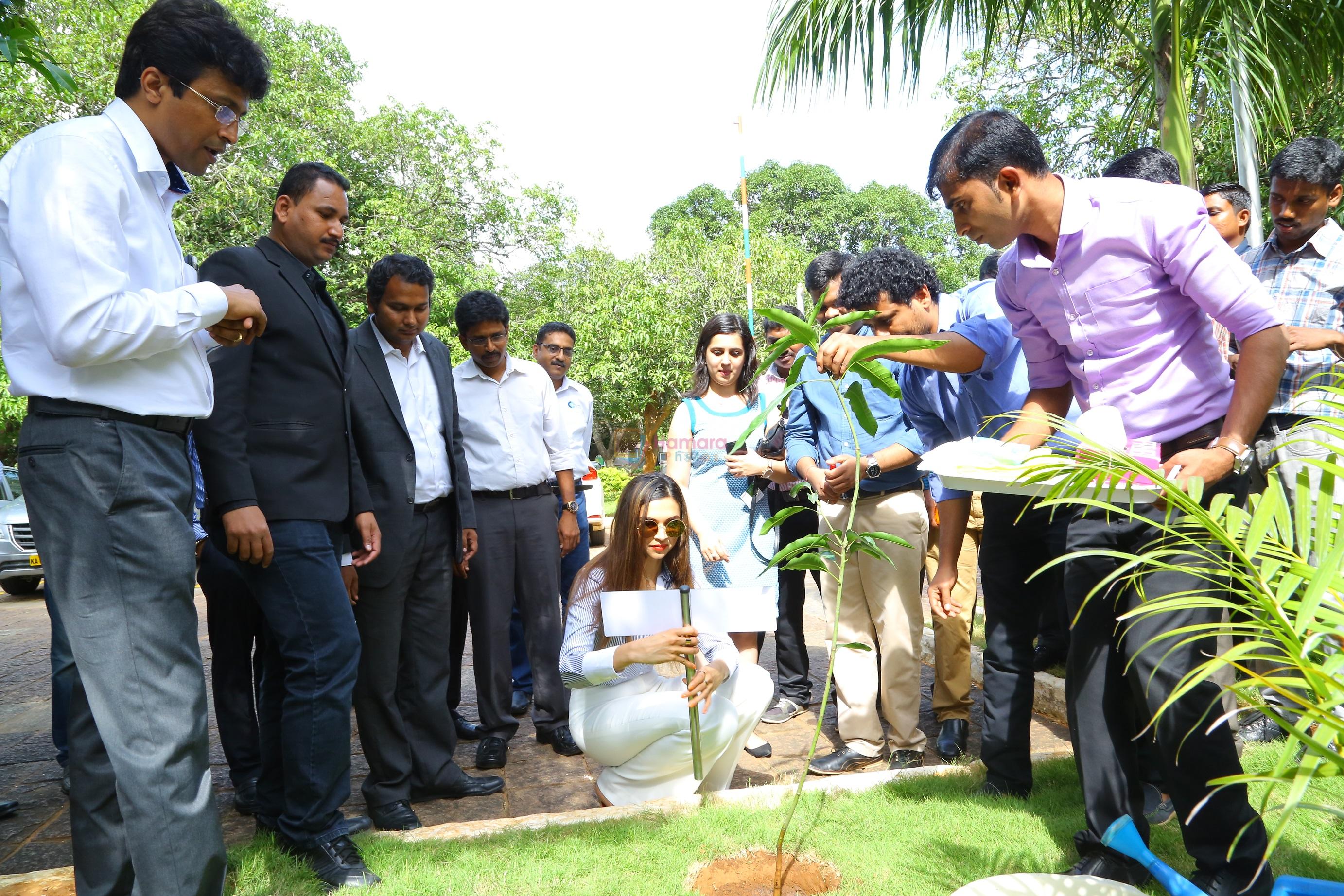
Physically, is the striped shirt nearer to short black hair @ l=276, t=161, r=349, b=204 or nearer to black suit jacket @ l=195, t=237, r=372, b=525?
black suit jacket @ l=195, t=237, r=372, b=525

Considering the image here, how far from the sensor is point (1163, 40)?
593 cm

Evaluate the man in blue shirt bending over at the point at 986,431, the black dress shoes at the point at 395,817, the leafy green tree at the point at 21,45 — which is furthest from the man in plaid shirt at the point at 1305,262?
the leafy green tree at the point at 21,45

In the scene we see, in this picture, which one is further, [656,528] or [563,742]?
[563,742]

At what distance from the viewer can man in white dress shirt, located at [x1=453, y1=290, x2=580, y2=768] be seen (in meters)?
4.65

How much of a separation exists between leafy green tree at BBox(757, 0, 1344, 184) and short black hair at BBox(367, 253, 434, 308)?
4.16m

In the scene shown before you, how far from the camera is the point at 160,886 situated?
224 centimetres

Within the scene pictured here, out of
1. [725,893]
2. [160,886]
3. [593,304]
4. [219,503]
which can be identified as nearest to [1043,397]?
[725,893]

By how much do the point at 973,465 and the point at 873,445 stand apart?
1.78m

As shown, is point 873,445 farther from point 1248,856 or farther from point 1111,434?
point 1248,856

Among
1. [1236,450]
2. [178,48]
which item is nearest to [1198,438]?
[1236,450]

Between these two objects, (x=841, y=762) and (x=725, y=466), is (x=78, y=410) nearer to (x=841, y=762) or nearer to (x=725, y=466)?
(x=841, y=762)

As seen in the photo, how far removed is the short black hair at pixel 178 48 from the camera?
96.8 inches

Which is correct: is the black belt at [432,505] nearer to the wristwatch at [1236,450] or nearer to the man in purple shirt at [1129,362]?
the man in purple shirt at [1129,362]

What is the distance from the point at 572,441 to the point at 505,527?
862 mm
